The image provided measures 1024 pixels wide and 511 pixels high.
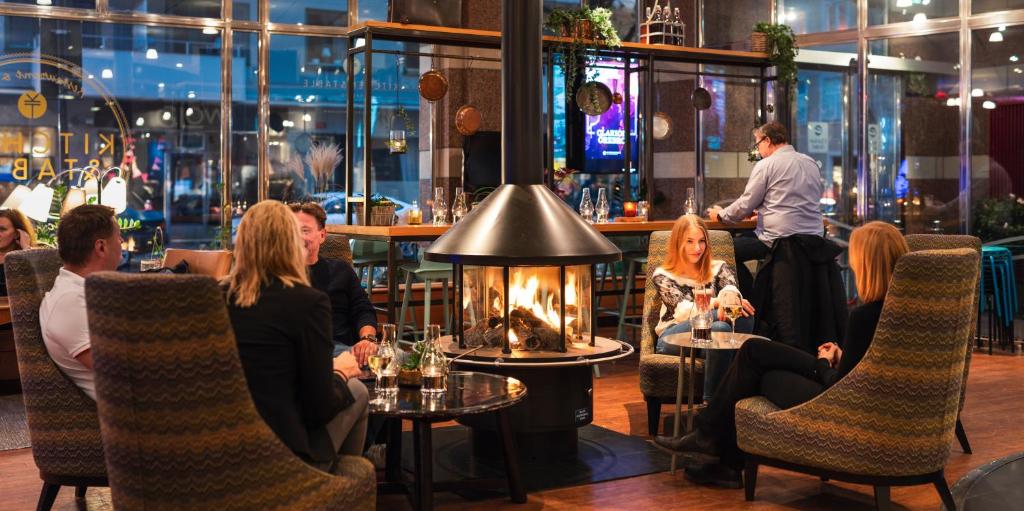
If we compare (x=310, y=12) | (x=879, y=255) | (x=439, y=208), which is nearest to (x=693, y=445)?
(x=879, y=255)

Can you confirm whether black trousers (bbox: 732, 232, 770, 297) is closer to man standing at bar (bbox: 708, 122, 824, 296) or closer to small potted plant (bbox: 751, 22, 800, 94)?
man standing at bar (bbox: 708, 122, 824, 296)

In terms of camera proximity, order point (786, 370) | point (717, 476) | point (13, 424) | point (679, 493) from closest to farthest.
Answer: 1. point (786, 370)
2. point (679, 493)
3. point (717, 476)
4. point (13, 424)

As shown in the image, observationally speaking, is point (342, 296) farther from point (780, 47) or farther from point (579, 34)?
point (780, 47)

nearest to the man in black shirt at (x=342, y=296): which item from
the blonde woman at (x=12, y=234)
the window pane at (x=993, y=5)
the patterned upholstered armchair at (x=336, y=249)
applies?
the patterned upholstered armchair at (x=336, y=249)

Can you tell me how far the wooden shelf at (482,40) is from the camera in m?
6.96

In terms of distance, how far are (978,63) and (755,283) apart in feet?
12.7

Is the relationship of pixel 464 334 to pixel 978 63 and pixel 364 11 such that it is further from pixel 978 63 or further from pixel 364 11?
pixel 978 63

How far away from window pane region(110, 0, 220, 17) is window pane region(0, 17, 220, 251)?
159mm

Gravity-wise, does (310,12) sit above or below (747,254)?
above

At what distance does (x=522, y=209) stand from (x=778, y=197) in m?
2.56

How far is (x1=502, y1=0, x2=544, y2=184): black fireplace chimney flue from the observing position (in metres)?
5.32

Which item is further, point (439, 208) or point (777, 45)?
point (777, 45)

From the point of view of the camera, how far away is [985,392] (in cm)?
701

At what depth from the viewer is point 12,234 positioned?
6902 millimetres
